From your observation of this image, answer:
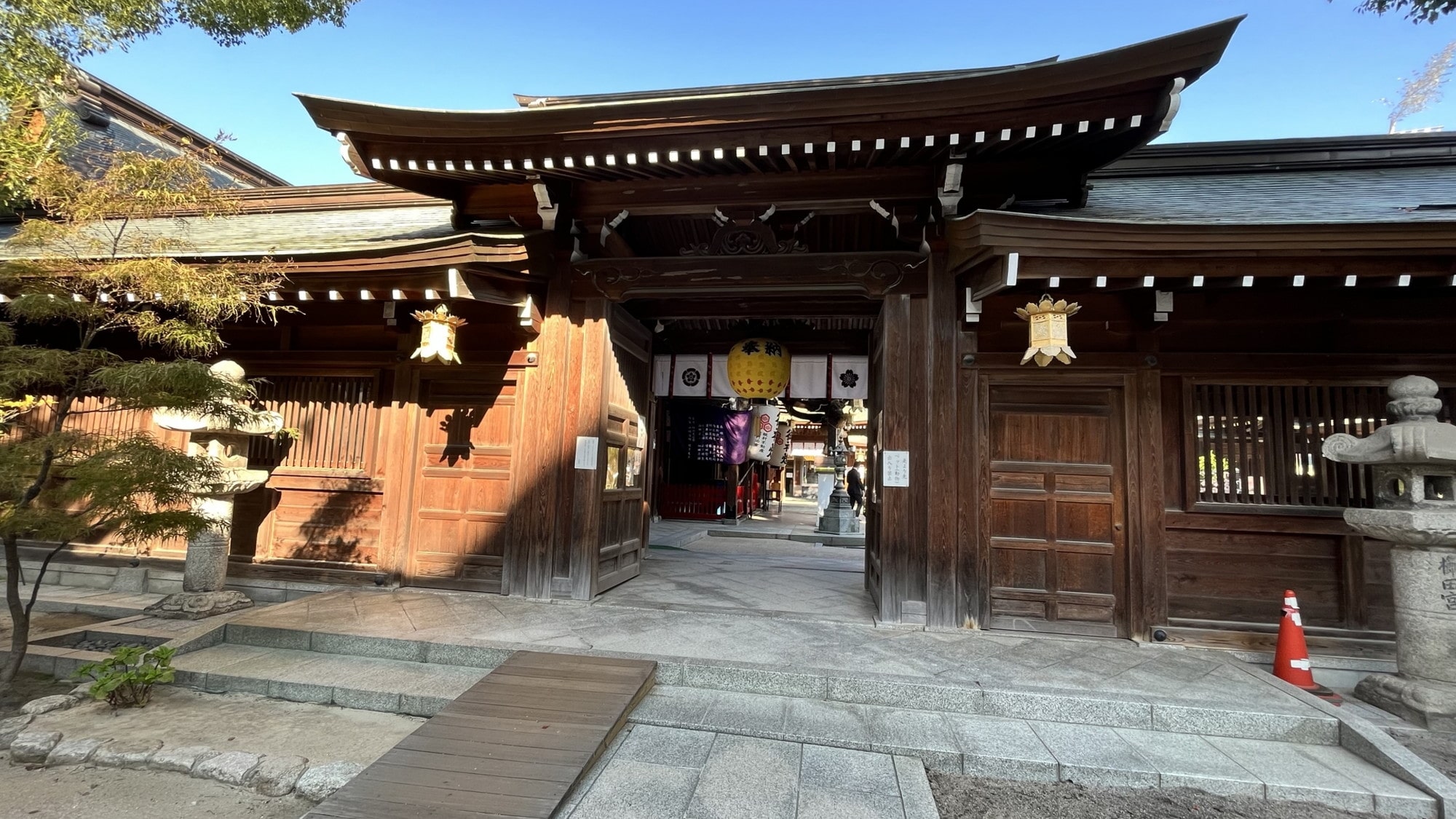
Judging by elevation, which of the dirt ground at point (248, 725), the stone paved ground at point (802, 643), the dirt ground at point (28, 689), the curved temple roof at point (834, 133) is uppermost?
the curved temple roof at point (834, 133)

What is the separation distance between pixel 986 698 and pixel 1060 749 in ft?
1.60

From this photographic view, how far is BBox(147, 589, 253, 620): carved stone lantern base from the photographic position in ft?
17.0

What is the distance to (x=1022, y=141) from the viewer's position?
4621 millimetres

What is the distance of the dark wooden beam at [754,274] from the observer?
534cm

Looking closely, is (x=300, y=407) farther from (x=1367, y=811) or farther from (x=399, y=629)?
(x=1367, y=811)

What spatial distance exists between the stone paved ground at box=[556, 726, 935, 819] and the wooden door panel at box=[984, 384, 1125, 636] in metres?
2.60

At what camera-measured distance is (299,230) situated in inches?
307

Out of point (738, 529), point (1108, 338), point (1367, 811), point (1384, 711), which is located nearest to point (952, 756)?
point (1367, 811)

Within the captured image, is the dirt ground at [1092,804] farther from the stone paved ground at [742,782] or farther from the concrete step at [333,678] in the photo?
the concrete step at [333,678]

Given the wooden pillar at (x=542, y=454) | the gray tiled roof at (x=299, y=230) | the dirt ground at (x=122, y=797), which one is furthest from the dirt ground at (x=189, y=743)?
the gray tiled roof at (x=299, y=230)

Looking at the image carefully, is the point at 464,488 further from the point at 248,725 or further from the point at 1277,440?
the point at 1277,440

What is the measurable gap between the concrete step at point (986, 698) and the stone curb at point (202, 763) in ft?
4.18

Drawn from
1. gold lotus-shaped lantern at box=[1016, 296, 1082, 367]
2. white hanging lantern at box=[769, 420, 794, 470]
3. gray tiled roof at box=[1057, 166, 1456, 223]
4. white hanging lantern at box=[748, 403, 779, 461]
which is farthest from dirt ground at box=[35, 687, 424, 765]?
white hanging lantern at box=[769, 420, 794, 470]

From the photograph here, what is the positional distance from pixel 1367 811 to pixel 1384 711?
1.48 meters
